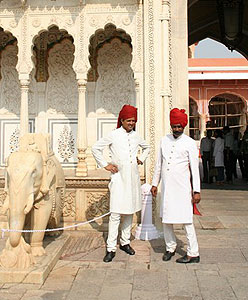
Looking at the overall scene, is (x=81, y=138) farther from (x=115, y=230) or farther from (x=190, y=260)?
(x=190, y=260)

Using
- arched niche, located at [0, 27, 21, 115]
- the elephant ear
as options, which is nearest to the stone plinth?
the elephant ear

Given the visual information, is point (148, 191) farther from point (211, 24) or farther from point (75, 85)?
point (211, 24)

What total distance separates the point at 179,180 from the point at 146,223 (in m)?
1.35

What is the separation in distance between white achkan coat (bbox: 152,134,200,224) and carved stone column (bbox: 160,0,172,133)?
1415 mm

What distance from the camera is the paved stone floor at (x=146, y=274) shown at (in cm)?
324

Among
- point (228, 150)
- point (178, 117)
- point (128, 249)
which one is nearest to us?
point (178, 117)

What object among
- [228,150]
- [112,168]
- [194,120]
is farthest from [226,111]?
[112,168]

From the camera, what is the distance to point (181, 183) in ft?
13.3

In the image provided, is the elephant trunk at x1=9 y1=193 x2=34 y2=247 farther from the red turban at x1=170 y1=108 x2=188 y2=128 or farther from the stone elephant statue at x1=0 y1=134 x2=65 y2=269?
the red turban at x1=170 y1=108 x2=188 y2=128

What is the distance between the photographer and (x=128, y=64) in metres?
7.29

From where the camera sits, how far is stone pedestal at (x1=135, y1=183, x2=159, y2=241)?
5.13 metres

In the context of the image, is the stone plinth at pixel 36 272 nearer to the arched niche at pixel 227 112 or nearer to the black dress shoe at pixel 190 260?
the black dress shoe at pixel 190 260

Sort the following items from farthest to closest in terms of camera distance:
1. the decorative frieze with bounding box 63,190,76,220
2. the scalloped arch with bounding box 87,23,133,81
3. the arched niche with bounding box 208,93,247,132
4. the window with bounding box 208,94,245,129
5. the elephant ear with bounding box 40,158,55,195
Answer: the window with bounding box 208,94,245,129 → the arched niche with bounding box 208,93,247,132 → the scalloped arch with bounding box 87,23,133,81 → the decorative frieze with bounding box 63,190,76,220 → the elephant ear with bounding box 40,158,55,195

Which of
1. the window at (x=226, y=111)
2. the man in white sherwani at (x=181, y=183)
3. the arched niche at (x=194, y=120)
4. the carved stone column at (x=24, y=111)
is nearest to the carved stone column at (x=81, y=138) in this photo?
the carved stone column at (x=24, y=111)
